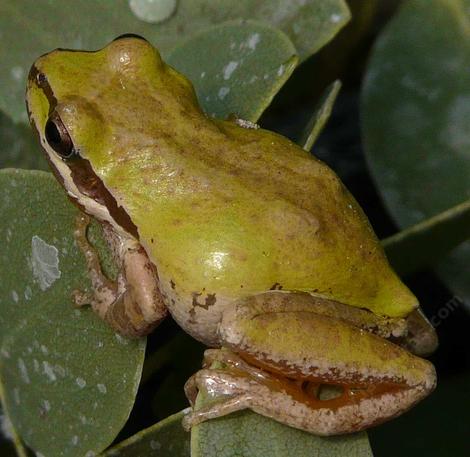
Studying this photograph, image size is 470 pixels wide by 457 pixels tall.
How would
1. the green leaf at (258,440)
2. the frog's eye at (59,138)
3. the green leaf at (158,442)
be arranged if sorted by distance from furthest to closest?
the frog's eye at (59,138), the green leaf at (158,442), the green leaf at (258,440)

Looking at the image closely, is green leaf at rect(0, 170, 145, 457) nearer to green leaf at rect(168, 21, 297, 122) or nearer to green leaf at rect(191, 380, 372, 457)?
green leaf at rect(191, 380, 372, 457)

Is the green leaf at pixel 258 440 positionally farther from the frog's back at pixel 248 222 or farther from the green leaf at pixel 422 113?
the green leaf at pixel 422 113

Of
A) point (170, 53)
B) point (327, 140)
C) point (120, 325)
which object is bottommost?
point (327, 140)

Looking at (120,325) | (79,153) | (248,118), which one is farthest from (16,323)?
(248,118)

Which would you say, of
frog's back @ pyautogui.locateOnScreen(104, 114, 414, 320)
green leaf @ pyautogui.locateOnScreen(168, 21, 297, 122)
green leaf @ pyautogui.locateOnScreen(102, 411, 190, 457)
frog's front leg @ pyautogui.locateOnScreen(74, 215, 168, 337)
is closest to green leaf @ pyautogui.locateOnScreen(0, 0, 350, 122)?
green leaf @ pyautogui.locateOnScreen(168, 21, 297, 122)

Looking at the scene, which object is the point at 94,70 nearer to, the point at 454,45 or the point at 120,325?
the point at 120,325

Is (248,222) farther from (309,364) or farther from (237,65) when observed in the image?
(237,65)

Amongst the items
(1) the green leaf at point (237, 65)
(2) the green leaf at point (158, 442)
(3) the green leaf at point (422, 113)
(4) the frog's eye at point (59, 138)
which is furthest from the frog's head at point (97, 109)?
(3) the green leaf at point (422, 113)
